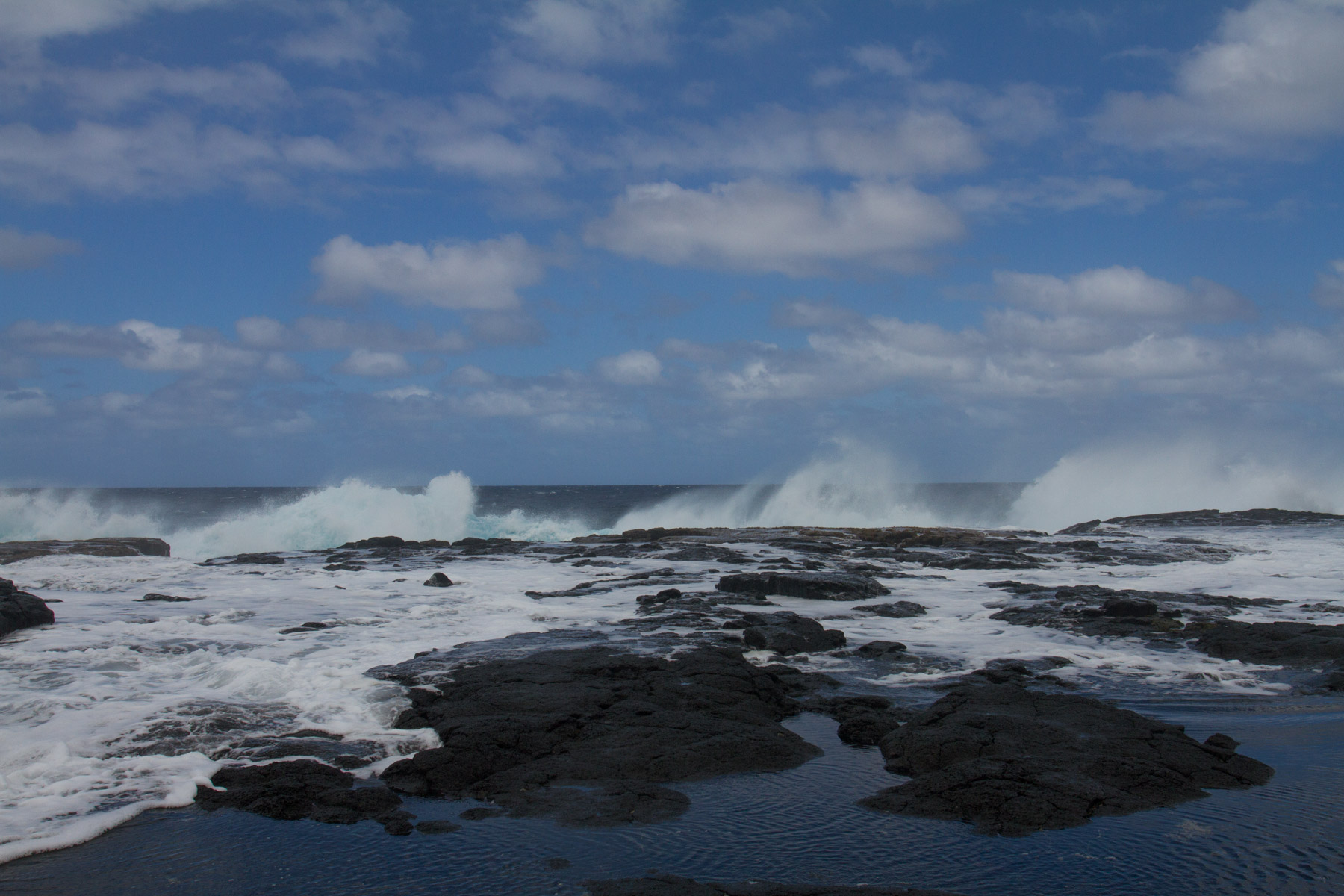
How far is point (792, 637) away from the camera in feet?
39.4

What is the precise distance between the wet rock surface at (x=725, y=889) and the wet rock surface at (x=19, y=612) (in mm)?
11393

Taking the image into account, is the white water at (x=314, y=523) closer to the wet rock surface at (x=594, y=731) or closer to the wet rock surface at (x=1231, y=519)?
the wet rock surface at (x=1231, y=519)

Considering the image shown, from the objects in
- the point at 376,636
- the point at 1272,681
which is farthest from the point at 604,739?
the point at 1272,681

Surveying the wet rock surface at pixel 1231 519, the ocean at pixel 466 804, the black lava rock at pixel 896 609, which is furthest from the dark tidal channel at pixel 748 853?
the wet rock surface at pixel 1231 519

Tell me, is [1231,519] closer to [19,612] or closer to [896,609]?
[896,609]

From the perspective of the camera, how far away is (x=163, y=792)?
6422 mm

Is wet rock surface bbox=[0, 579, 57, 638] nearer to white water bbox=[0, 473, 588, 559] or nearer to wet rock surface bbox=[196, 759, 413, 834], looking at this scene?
wet rock surface bbox=[196, 759, 413, 834]

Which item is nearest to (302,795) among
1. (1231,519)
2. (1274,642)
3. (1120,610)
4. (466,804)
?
(466,804)

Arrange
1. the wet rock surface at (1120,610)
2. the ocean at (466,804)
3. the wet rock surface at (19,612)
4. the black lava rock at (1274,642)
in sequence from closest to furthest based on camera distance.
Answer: the ocean at (466,804) < the black lava rock at (1274,642) < the wet rock surface at (19,612) < the wet rock surface at (1120,610)

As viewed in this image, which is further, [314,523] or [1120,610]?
[314,523]

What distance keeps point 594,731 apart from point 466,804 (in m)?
1.63

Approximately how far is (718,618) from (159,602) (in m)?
10.5

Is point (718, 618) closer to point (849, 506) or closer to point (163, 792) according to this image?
point (163, 792)

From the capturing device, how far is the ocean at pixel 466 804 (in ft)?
17.0
